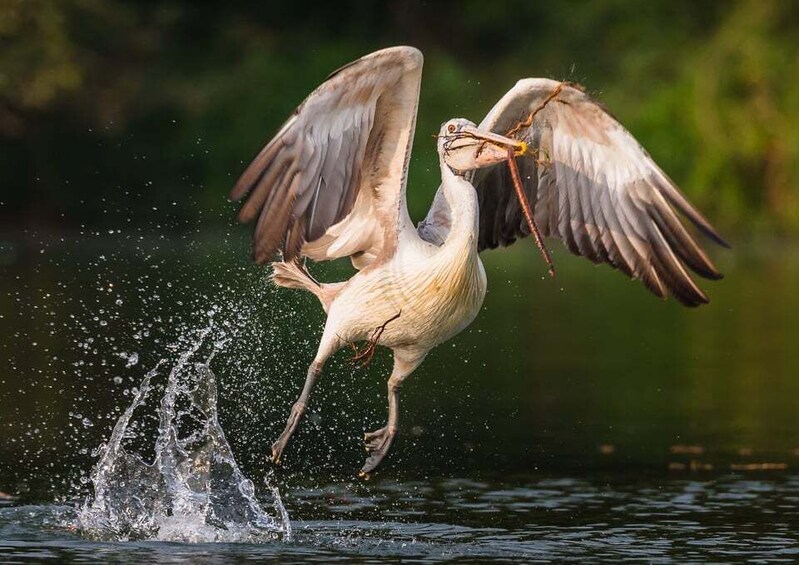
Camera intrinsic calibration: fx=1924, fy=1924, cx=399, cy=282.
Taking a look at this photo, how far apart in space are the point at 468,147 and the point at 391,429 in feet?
4.60

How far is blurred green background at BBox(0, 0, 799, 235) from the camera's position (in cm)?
2566

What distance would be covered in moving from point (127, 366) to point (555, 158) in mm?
5014

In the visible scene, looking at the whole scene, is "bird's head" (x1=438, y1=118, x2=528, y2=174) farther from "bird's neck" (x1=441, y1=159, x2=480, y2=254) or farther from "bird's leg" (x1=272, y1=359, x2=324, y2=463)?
"bird's leg" (x1=272, y1=359, x2=324, y2=463)

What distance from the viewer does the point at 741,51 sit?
2555cm

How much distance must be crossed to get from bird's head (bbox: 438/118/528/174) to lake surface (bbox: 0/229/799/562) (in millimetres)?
1289

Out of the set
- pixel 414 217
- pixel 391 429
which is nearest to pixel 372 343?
pixel 391 429

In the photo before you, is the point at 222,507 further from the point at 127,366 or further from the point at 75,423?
the point at 127,366

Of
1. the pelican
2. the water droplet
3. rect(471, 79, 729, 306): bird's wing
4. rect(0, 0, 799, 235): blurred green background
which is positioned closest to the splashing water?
the pelican

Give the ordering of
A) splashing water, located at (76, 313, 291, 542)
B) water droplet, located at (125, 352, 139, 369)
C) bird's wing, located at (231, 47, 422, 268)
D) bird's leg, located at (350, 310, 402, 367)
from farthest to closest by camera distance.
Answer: water droplet, located at (125, 352, 139, 369) → bird's leg, located at (350, 310, 402, 367) → splashing water, located at (76, 313, 291, 542) → bird's wing, located at (231, 47, 422, 268)

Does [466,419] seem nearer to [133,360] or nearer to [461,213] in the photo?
[133,360]

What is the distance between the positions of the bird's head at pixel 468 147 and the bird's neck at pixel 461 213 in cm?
6

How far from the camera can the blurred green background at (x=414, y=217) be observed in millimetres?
11391

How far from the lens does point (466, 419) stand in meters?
11.8

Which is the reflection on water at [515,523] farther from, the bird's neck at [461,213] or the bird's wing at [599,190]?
the bird's neck at [461,213]
